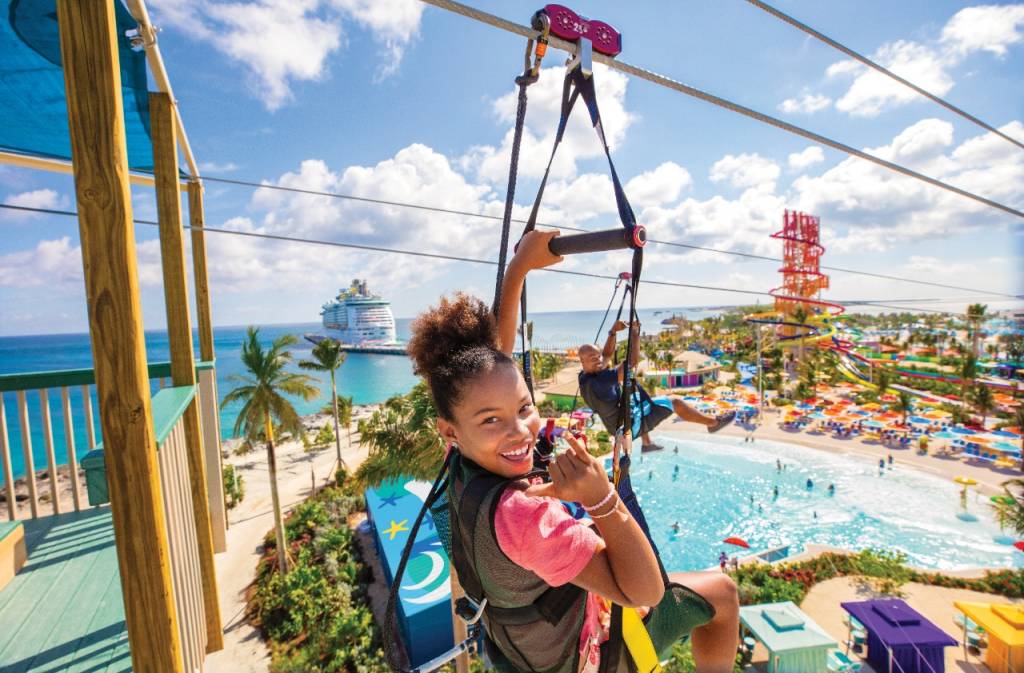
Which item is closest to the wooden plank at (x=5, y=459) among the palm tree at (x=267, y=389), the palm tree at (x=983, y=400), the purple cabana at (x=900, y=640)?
the palm tree at (x=267, y=389)

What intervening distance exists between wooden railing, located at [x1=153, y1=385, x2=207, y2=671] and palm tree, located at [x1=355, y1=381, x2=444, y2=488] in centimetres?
521

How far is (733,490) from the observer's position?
23547mm

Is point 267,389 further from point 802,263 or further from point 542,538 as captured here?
point 802,263

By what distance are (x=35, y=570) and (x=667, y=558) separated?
59.3 ft

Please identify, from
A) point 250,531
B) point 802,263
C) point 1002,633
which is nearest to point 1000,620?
point 1002,633

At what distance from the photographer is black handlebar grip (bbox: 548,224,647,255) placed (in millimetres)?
1502

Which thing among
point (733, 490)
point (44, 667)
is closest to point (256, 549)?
point (44, 667)

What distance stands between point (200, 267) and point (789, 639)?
12961 mm

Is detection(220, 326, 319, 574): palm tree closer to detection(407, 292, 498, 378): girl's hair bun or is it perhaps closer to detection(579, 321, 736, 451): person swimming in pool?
detection(579, 321, 736, 451): person swimming in pool

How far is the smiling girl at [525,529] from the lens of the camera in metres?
1.28

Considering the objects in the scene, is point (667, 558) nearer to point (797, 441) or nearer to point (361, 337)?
point (797, 441)

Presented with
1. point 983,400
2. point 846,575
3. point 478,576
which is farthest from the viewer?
point 983,400

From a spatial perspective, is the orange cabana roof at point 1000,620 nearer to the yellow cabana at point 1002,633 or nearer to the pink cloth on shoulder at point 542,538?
the yellow cabana at point 1002,633

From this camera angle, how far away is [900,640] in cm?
973
